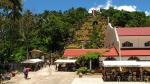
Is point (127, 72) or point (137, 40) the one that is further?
point (137, 40)

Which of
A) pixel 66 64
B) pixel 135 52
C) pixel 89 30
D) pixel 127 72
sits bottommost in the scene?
pixel 127 72

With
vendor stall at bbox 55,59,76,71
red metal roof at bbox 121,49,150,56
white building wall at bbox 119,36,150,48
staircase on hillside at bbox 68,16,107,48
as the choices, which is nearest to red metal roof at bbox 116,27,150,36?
white building wall at bbox 119,36,150,48

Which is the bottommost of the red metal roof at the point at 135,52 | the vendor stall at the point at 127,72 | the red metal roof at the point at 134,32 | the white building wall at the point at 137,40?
the vendor stall at the point at 127,72

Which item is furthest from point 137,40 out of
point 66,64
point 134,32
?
point 66,64

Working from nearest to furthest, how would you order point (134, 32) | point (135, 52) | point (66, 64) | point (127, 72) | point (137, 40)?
point (127, 72)
point (135, 52)
point (66, 64)
point (137, 40)
point (134, 32)

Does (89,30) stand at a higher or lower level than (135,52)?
higher

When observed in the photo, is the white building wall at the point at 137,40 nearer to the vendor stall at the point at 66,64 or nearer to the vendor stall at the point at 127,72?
the vendor stall at the point at 66,64

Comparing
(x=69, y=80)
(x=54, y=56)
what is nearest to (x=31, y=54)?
(x=54, y=56)

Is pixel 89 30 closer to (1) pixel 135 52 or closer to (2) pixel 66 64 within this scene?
(2) pixel 66 64

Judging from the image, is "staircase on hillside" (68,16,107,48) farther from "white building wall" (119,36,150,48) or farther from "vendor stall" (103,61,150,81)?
"vendor stall" (103,61,150,81)

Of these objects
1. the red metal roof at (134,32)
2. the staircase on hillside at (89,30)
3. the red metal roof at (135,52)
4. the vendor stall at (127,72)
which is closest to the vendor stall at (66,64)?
the red metal roof at (135,52)

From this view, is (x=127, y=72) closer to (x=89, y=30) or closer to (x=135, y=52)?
(x=135, y=52)

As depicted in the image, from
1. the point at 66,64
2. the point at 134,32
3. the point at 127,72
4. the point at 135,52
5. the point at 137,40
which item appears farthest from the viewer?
the point at 134,32

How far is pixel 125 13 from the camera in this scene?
137m
